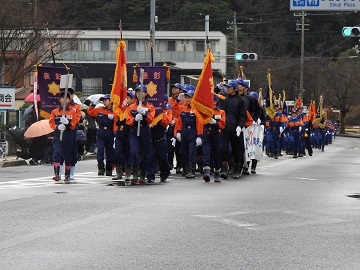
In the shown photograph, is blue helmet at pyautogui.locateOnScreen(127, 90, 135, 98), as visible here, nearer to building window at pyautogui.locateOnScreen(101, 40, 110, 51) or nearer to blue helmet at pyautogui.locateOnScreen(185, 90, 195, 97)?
blue helmet at pyautogui.locateOnScreen(185, 90, 195, 97)

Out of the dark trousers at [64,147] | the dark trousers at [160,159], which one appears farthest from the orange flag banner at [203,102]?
the dark trousers at [64,147]

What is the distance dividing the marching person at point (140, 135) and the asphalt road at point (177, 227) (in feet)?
2.30

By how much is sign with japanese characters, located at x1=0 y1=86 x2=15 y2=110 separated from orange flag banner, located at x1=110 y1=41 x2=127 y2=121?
9982 mm

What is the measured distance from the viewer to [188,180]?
19.3 metres

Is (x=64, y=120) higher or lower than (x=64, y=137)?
higher

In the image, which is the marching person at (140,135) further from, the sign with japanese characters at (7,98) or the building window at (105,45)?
the building window at (105,45)

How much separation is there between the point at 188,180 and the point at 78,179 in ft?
8.00

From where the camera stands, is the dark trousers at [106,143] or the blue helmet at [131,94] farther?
the dark trousers at [106,143]

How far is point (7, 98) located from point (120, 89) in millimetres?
Result: 10881

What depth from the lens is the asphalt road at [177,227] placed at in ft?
28.1

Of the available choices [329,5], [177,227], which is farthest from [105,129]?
[329,5]

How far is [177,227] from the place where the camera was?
10.8 meters

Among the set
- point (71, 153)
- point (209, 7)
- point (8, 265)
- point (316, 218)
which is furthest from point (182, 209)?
point (209, 7)

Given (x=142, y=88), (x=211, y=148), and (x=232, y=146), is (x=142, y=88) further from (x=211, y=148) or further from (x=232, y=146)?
(x=232, y=146)
